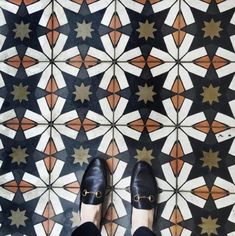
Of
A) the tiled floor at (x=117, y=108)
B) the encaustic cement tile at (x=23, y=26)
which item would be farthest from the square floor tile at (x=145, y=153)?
the encaustic cement tile at (x=23, y=26)

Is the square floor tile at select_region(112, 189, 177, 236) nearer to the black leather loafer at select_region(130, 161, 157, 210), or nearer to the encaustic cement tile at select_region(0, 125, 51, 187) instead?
the black leather loafer at select_region(130, 161, 157, 210)

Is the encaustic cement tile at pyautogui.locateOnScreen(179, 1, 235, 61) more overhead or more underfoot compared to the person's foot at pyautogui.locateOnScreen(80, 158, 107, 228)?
more overhead

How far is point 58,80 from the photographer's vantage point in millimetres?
1236

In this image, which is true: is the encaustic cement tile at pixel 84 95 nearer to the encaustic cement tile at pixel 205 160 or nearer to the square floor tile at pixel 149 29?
the square floor tile at pixel 149 29

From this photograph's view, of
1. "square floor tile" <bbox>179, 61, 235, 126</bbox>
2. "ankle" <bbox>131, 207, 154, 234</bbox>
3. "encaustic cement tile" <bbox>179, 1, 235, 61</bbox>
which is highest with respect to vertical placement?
"encaustic cement tile" <bbox>179, 1, 235, 61</bbox>

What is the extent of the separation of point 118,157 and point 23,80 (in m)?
0.33

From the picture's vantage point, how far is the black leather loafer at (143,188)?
119 centimetres

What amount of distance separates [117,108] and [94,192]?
0.74 feet

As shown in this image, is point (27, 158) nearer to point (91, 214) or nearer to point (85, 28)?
point (91, 214)

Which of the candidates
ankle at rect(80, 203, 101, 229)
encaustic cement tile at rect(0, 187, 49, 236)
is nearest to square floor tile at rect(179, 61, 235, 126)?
ankle at rect(80, 203, 101, 229)

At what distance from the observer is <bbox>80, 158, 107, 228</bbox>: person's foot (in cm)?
119

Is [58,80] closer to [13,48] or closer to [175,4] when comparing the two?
[13,48]

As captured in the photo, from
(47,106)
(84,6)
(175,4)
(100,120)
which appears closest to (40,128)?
(47,106)

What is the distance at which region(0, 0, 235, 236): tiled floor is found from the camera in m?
1.19
